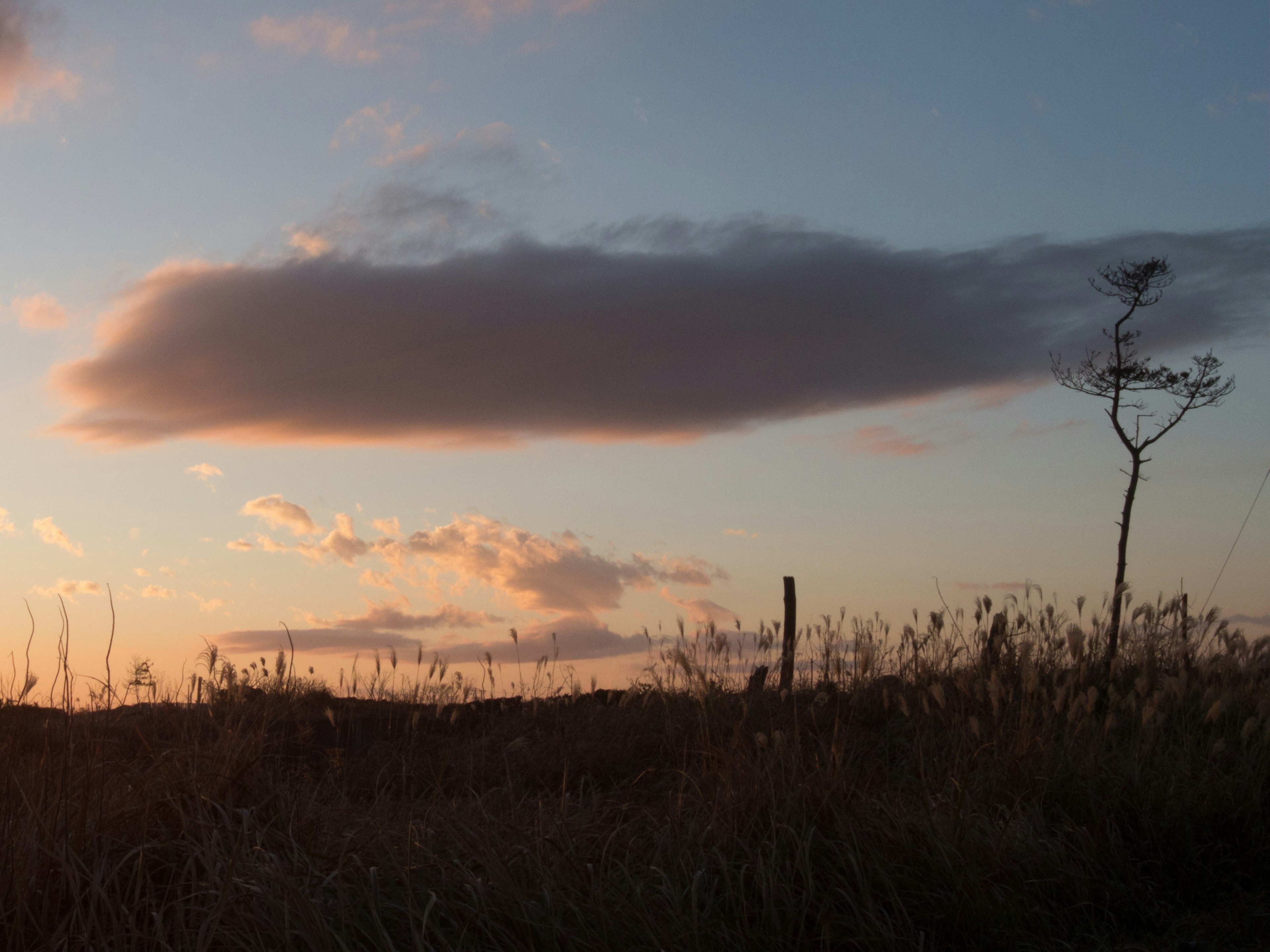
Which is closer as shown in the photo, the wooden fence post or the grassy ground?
the grassy ground

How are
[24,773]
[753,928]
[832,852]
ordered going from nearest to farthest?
[753,928] → [832,852] → [24,773]

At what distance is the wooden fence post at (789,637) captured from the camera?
10.6 m

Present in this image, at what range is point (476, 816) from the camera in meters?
5.58

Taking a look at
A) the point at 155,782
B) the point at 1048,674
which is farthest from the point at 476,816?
the point at 1048,674

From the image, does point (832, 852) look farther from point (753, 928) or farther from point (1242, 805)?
point (1242, 805)

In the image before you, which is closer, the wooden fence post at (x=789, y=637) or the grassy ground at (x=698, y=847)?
the grassy ground at (x=698, y=847)

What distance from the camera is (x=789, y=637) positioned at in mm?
11547

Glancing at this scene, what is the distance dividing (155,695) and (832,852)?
20.6ft

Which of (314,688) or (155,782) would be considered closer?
(155,782)

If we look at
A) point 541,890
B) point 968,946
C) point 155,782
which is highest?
point 155,782

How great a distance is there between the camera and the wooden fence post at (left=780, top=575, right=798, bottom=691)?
419 inches

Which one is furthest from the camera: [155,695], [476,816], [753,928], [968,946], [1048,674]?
[1048,674]

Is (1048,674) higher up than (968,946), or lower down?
higher up

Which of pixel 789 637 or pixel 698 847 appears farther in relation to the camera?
pixel 789 637
